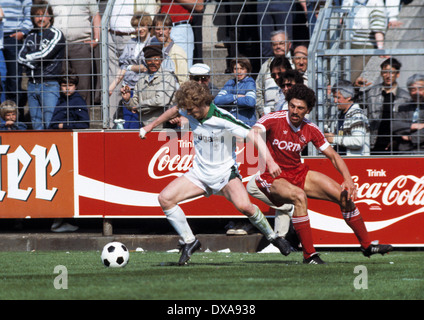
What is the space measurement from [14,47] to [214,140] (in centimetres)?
537

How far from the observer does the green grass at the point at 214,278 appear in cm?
649

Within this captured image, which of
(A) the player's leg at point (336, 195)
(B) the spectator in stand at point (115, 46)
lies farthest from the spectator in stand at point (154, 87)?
Result: (A) the player's leg at point (336, 195)

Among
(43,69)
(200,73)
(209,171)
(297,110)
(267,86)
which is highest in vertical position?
(43,69)

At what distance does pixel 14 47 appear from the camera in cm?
1345

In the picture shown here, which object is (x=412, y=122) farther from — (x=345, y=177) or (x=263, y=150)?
(x=263, y=150)

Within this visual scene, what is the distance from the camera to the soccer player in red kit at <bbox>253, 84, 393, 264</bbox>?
951 centimetres

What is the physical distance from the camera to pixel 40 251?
12.1 m

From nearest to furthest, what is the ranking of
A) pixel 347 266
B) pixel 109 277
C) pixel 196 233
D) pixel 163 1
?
pixel 109 277, pixel 347 266, pixel 196 233, pixel 163 1

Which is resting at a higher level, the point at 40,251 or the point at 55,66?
the point at 55,66

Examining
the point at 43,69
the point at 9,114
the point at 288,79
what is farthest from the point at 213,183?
the point at 9,114

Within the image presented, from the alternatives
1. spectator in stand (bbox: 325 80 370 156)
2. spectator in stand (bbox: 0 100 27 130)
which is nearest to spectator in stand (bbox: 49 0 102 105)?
spectator in stand (bbox: 0 100 27 130)
